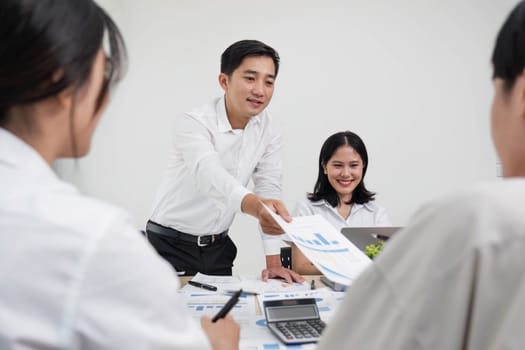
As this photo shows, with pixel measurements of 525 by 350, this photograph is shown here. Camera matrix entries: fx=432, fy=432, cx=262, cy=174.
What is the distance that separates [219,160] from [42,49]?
1.34 m

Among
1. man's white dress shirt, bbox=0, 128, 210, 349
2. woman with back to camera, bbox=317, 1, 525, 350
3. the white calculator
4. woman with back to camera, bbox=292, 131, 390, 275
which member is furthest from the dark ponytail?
woman with back to camera, bbox=292, 131, 390, 275

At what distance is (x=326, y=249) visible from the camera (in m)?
1.28

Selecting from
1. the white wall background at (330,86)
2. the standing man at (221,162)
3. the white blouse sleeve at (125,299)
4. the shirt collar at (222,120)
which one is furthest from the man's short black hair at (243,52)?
the white blouse sleeve at (125,299)

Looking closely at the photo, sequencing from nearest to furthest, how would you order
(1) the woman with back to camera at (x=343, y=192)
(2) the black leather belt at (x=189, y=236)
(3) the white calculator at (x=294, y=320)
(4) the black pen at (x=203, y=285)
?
(3) the white calculator at (x=294, y=320) → (4) the black pen at (x=203, y=285) → (2) the black leather belt at (x=189, y=236) → (1) the woman with back to camera at (x=343, y=192)

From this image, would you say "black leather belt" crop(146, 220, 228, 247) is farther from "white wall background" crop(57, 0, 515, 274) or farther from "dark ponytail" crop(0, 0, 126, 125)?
"dark ponytail" crop(0, 0, 126, 125)

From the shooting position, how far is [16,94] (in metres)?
0.55

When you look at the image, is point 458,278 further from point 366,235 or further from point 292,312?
point 366,235

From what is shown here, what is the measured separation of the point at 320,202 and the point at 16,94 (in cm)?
198

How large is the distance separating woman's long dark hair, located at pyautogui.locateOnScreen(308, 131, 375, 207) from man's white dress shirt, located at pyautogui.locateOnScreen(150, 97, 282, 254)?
35cm

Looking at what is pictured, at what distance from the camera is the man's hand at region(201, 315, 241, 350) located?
0.85 metres

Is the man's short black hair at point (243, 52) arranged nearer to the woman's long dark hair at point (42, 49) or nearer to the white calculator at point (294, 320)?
the white calculator at point (294, 320)

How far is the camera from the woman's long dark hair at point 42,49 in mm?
525

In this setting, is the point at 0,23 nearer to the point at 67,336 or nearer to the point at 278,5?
the point at 67,336

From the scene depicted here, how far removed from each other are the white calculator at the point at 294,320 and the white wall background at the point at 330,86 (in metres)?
2.02
